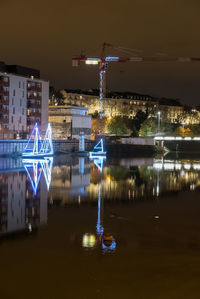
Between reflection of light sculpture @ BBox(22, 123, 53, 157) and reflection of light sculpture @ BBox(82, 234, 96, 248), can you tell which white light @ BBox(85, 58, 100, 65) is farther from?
reflection of light sculpture @ BBox(82, 234, 96, 248)

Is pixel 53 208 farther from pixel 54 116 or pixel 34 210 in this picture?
pixel 54 116

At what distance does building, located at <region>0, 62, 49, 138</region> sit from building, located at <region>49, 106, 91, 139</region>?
190 inches

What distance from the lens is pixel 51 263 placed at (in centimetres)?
1236

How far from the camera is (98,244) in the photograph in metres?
14.2

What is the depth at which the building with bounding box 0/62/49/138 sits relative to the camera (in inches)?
2940

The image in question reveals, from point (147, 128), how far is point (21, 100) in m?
35.2

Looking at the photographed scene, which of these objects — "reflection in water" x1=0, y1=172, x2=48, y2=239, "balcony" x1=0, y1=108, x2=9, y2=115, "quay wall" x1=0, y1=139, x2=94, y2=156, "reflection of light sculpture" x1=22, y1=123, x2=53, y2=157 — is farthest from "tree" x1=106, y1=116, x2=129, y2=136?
"reflection in water" x1=0, y1=172, x2=48, y2=239

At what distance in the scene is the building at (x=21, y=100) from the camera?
74688 millimetres

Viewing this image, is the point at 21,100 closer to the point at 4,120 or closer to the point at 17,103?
the point at 17,103

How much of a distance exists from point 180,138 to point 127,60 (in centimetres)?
2151

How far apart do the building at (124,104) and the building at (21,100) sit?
130 ft

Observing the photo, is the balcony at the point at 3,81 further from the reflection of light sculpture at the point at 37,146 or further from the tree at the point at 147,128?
the tree at the point at 147,128

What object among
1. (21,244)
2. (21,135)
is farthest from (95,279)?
(21,135)

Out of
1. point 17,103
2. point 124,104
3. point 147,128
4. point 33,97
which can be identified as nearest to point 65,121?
point 33,97
